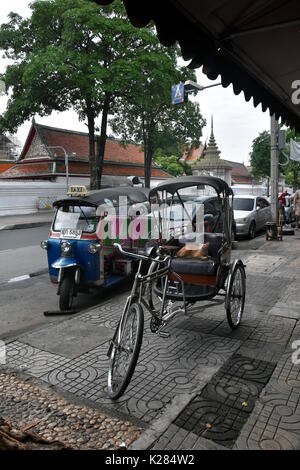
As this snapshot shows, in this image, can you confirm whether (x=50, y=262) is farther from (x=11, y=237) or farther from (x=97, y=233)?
(x=11, y=237)

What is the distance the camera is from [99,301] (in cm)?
646

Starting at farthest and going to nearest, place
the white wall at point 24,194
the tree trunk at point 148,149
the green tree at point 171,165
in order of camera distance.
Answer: the green tree at point 171,165, the tree trunk at point 148,149, the white wall at point 24,194

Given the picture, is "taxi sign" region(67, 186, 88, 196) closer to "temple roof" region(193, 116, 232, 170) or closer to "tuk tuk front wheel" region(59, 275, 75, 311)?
"tuk tuk front wheel" region(59, 275, 75, 311)

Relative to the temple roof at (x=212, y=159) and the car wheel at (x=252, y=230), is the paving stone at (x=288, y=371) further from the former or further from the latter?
the temple roof at (x=212, y=159)

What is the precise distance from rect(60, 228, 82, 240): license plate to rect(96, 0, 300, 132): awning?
3487 millimetres

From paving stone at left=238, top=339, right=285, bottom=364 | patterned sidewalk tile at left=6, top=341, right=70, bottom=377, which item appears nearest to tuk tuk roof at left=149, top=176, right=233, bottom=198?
paving stone at left=238, top=339, right=285, bottom=364

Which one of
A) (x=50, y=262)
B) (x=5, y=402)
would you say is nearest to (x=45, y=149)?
(x=50, y=262)

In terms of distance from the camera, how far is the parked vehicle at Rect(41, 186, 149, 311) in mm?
5898

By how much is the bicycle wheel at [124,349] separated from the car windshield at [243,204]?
38.1ft

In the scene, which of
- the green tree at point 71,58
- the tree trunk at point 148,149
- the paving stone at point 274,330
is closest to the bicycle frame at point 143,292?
the paving stone at point 274,330

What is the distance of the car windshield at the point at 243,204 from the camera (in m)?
14.3

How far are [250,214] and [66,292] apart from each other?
9659 millimetres

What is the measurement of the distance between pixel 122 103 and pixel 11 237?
573 inches

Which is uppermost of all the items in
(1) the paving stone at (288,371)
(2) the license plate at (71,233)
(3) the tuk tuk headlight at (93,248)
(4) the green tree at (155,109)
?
(4) the green tree at (155,109)
